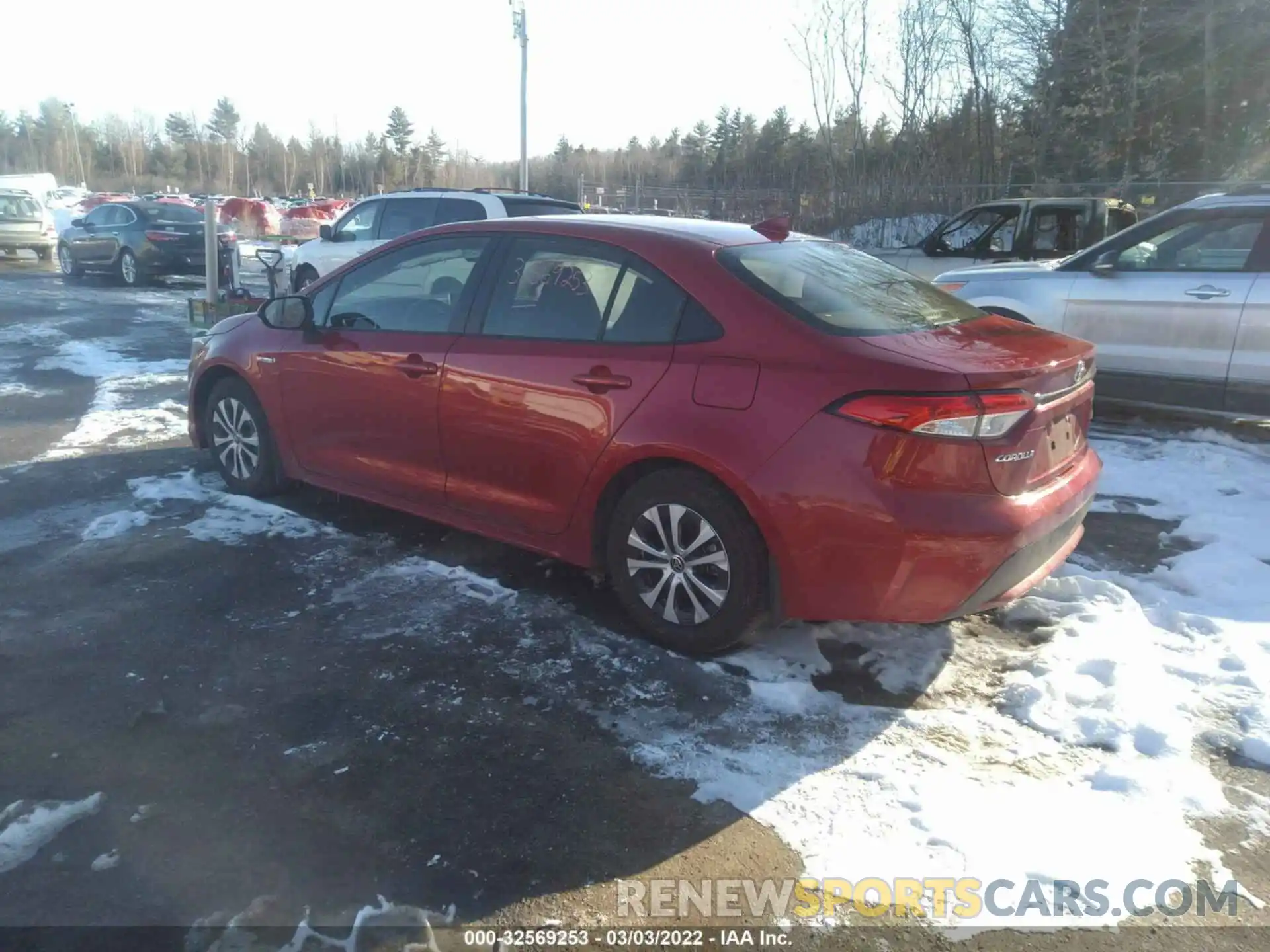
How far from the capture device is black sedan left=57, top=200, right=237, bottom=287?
18281mm

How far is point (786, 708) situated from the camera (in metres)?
3.48

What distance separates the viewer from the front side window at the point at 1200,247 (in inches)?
271

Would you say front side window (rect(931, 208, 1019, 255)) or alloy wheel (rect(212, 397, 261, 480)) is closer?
alloy wheel (rect(212, 397, 261, 480))

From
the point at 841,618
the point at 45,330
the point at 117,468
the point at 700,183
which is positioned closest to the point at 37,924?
the point at 841,618

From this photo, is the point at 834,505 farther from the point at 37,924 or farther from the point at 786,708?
the point at 37,924

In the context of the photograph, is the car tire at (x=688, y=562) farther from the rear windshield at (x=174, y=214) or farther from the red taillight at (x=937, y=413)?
the rear windshield at (x=174, y=214)

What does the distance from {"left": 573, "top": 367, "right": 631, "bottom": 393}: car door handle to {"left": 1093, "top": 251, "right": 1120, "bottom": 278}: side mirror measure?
5.24 metres

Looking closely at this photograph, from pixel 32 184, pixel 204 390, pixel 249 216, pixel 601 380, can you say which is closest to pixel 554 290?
pixel 601 380

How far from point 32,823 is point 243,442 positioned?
3.15 m

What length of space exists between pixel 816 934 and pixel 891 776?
0.74 meters

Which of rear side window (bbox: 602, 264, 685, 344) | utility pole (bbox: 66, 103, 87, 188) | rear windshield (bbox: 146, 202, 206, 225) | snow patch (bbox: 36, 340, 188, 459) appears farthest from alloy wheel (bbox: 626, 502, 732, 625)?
utility pole (bbox: 66, 103, 87, 188)

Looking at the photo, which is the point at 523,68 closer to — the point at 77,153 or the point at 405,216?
the point at 405,216

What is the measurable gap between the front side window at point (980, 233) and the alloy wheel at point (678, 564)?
29.7ft

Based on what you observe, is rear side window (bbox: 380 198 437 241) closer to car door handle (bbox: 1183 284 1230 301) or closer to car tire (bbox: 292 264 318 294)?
car tire (bbox: 292 264 318 294)
